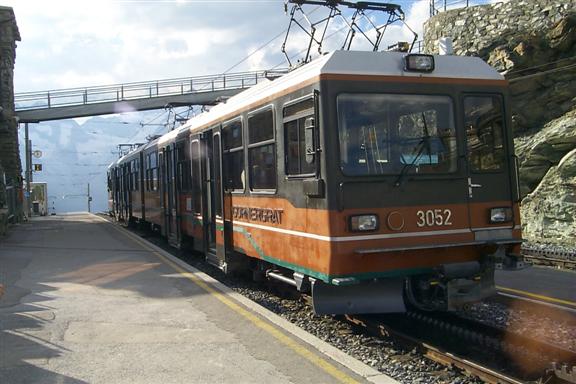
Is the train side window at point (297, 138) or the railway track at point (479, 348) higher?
the train side window at point (297, 138)

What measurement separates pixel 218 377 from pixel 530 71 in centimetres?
1682

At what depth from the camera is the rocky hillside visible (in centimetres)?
1525

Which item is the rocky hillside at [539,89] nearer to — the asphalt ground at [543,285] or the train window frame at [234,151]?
the asphalt ground at [543,285]

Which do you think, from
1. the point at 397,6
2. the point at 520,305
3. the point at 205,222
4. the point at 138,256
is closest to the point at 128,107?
the point at 138,256

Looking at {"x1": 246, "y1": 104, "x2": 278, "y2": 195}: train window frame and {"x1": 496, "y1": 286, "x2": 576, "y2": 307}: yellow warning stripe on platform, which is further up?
{"x1": 246, "y1": 104, "x2": 278, "y2": 195}: train window frame

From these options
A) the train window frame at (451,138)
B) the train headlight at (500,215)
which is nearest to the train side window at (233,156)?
the train window frame at (451,138)

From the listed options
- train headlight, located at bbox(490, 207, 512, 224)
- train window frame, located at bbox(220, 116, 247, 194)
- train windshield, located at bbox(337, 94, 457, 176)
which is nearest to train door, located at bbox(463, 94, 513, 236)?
train headlight, located at bbox(490, 207, 512, 224)

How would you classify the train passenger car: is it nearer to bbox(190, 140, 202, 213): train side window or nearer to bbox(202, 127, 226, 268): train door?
bbox(202, 127, 226, 268): train door

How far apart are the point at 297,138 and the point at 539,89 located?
558 inches

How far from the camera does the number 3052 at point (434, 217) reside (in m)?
6.09

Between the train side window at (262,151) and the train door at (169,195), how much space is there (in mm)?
5842

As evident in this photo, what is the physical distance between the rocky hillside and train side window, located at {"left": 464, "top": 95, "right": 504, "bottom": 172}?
939 centimetres

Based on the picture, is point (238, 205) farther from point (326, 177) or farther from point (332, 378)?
point (332, 378)

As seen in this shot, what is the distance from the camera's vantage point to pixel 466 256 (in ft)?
20.9
